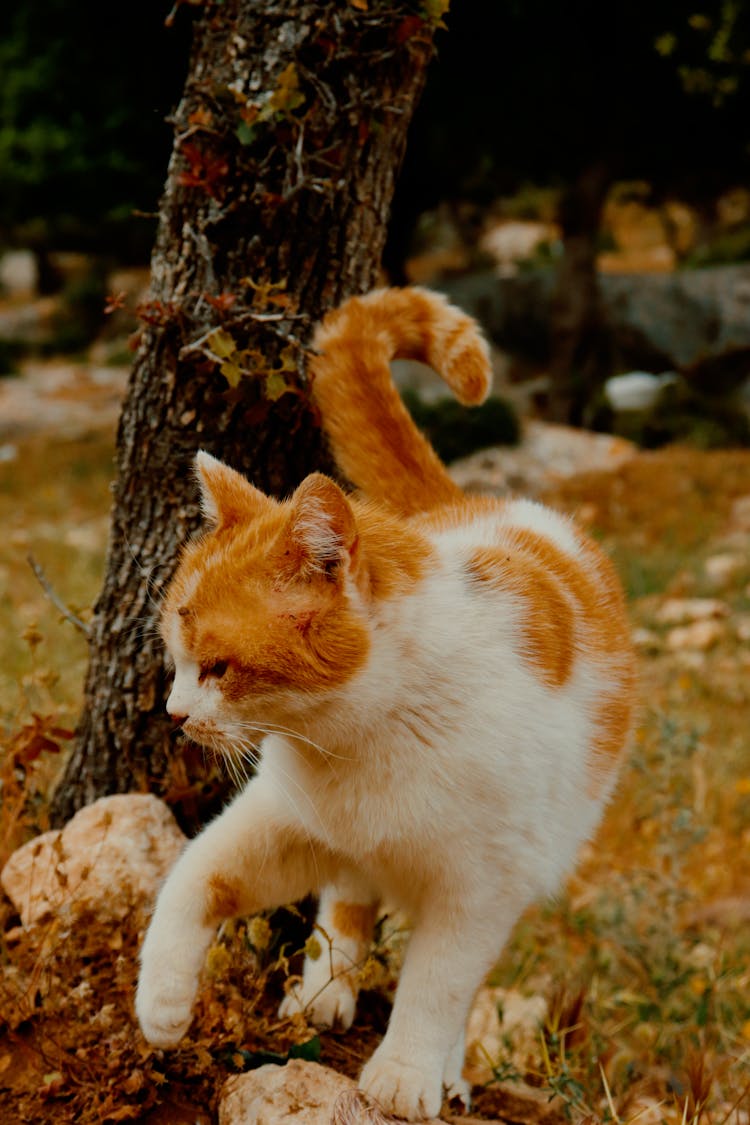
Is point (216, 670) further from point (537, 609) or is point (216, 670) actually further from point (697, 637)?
point (697, 637)

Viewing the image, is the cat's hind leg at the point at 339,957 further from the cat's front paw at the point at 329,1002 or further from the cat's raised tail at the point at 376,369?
the cat's raised tail at the point at 376,369

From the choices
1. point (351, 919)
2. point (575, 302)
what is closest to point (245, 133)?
point (351, 919)

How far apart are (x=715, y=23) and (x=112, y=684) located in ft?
25.5

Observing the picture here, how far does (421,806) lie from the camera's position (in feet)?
5.95

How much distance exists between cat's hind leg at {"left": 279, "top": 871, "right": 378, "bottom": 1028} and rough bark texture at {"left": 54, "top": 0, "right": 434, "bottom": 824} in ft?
1.23

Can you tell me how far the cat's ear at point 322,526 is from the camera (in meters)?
1.65

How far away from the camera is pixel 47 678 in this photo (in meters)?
2.39

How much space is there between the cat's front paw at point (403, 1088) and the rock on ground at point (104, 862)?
23.7 inches

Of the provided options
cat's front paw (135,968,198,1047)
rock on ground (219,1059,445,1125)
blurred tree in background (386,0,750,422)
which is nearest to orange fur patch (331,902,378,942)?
rock on ground (219,1059,445,1125)

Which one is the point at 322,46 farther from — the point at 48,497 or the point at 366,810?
the point at 48,497

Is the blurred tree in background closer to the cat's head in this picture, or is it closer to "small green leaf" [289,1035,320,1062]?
the cat's head

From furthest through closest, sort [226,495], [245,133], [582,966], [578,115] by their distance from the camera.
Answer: [578,115] < [582,966] < [245,133] < [226,495]

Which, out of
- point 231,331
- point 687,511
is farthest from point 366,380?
point 687,511

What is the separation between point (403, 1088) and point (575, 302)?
34.3ft
